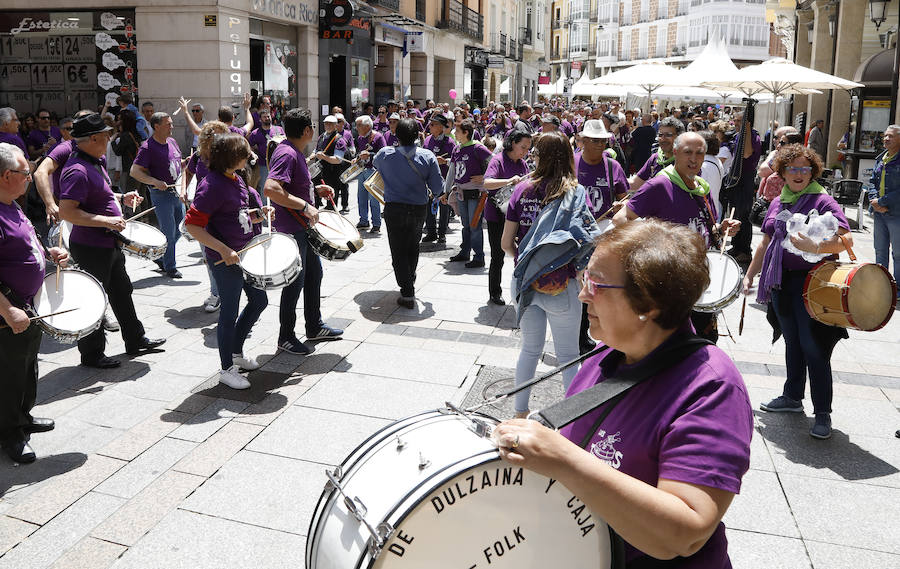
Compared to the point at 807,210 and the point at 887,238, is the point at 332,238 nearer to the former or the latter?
the point at 807,210

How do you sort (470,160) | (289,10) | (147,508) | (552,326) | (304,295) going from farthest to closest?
(289,10) → (470,160) → (304,295) → (552,326) → (147,508)

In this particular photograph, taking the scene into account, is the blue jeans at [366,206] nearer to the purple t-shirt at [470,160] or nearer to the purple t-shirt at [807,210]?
the purple t-shirt at [470,160]

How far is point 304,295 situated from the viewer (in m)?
6.61

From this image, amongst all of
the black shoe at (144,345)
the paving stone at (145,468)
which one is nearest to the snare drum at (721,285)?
the paving stone at (145,468)

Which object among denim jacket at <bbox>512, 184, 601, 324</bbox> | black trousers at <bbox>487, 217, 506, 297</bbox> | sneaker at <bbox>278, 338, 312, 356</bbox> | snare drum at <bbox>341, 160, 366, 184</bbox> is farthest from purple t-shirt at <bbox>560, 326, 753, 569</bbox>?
snare drum at <bbox>341, 160, 366, 184</bbox>

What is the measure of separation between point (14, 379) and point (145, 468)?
98 centimetres

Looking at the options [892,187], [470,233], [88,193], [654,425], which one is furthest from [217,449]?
[892,187]

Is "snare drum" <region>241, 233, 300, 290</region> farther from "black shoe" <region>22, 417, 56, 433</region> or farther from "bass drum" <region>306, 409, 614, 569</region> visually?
"bass drum" <region>306, 409, 614, 569</region>

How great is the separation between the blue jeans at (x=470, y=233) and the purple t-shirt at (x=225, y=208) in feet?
14.9

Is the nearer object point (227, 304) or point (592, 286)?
point (592, 286)

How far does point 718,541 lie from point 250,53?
58.2ft

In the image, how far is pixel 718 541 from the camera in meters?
1.76

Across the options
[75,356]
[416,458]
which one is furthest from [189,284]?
[416,458]

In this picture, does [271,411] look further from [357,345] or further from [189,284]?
[189,284]
